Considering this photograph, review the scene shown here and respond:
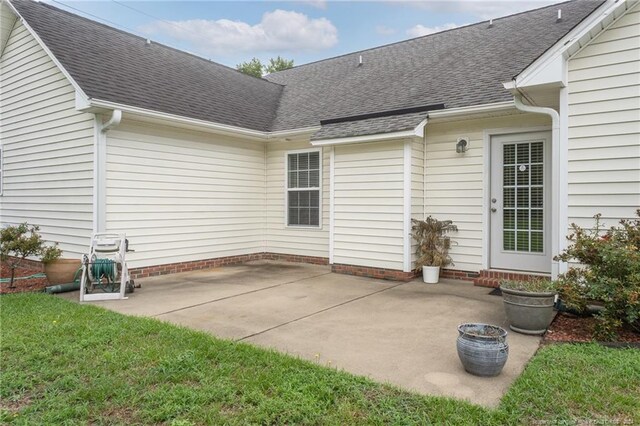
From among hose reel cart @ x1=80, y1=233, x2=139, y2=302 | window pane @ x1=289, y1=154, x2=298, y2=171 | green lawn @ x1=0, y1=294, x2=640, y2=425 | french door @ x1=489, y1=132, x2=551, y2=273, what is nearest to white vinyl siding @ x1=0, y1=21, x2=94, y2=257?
hose reel cart @ x1=80, y1=233, x2=139, y2=302

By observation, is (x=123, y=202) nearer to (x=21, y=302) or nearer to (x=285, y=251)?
(x=21, y=302)

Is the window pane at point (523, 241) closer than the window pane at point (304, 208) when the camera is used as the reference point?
Yes

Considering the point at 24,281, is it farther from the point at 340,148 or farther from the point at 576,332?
the point at 576,332

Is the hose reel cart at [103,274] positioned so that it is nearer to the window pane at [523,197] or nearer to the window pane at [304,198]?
the window pane at [304,198]

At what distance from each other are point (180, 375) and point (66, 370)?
94 cm

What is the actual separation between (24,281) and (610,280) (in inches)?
322

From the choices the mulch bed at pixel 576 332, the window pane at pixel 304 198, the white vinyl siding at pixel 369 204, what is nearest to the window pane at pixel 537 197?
the white vinyl siding at pixel 369 204

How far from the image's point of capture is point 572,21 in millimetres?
7559

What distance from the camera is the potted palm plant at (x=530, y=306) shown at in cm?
385

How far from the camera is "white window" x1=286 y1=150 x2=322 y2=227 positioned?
8773 mm

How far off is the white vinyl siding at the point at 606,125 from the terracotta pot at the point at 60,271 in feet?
22.7

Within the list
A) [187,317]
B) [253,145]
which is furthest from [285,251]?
[187,317]

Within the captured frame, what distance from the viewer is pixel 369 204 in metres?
7.25

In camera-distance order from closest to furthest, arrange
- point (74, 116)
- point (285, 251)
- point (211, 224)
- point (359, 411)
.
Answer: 1. point (359, 411)
2. point (74, 116)
3. point (211, 224)
4. point (285, 251)
